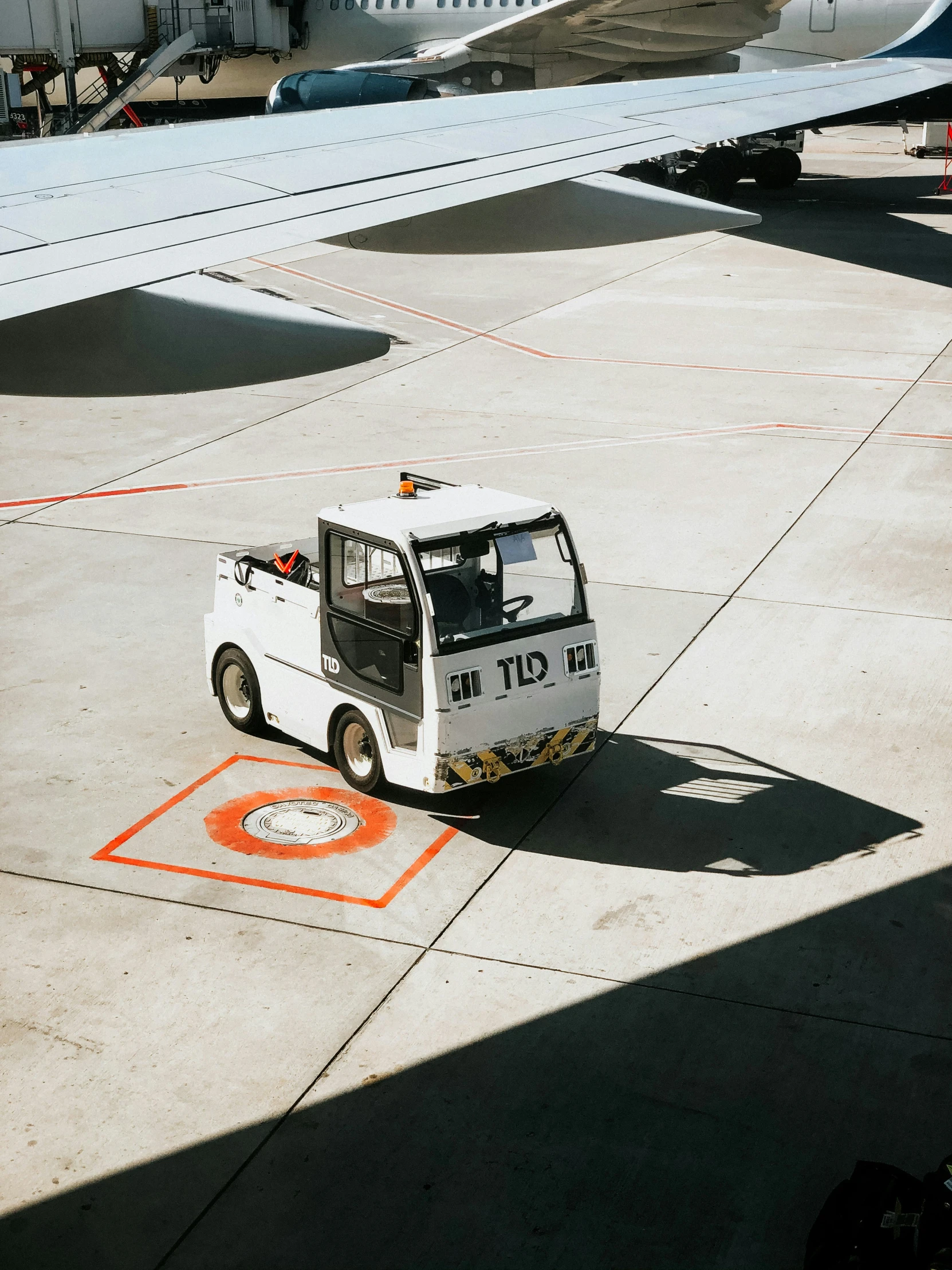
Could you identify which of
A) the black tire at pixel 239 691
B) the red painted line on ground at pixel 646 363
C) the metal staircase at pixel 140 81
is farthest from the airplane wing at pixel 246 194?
the metal staircase at pixel 140 81

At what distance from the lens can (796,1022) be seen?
8070mm

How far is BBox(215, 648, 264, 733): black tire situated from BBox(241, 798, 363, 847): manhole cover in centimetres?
124

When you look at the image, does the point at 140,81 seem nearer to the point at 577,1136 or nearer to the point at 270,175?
the point at 270,175

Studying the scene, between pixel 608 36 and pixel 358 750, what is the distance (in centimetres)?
3090

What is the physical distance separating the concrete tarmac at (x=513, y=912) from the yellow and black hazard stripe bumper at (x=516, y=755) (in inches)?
15.6

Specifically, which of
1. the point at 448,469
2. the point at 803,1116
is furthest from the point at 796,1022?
the point at 448,469

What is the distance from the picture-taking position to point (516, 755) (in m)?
10.3

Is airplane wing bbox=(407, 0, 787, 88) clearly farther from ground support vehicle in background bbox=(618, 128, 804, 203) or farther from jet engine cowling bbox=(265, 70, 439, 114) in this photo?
ground support vehicle in background bbox=(618, 128, 804, 203)

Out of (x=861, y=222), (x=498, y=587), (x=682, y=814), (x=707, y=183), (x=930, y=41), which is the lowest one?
(x=682, y=814)

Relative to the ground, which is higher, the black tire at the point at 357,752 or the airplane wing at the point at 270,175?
the airplane wing at the point at 270,175

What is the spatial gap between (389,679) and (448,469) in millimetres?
8553

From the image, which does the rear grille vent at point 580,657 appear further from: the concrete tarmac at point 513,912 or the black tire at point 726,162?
the black tire at point 726,162

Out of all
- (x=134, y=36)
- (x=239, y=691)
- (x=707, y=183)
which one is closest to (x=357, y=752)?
(x=239, y=691)

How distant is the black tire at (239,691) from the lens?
11570 mm
